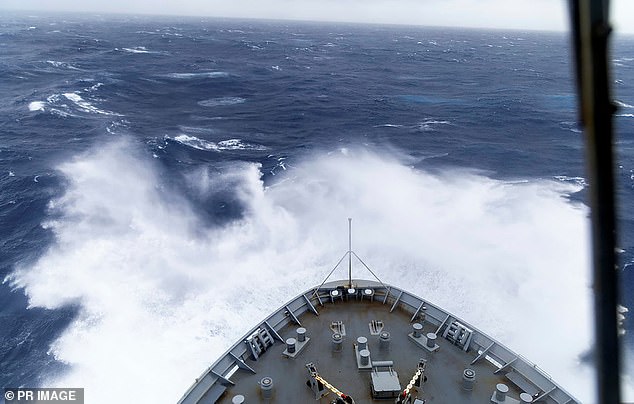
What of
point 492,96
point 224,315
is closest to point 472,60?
point 492,96

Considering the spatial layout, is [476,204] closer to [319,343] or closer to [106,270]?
[319,343]

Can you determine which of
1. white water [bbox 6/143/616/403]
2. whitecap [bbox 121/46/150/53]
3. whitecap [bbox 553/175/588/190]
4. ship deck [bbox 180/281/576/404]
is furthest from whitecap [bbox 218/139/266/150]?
whitecap [bbox 121/46/150/53]

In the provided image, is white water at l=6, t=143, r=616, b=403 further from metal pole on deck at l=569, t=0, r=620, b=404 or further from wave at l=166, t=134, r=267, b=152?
metal pole on deck at l=569, t=0, r=620, b=404

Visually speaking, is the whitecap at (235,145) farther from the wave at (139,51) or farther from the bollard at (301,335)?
the wave at (139,51)

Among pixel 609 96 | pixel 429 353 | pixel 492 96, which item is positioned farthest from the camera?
pixel 492 96

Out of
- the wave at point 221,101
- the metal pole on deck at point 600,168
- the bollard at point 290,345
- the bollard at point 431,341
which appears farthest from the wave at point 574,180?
the wave at point 221,101
